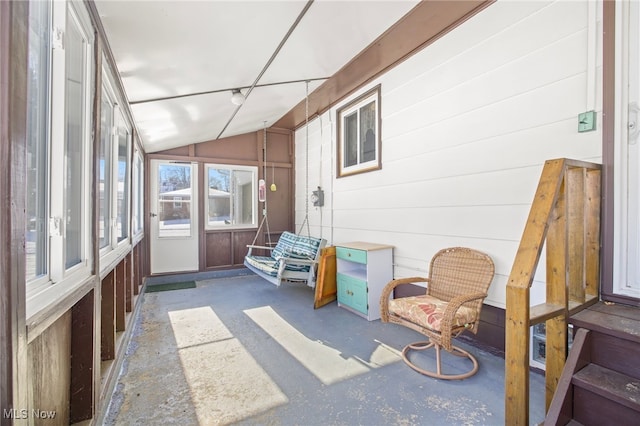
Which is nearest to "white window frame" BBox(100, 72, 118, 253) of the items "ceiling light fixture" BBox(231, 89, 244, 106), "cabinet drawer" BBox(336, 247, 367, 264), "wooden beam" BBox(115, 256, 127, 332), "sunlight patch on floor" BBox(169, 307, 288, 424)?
"wooden beam" BBox(115, 256, 127, 332)

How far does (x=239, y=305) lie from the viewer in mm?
3898

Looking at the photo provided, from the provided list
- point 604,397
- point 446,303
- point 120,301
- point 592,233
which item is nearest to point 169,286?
point 120,301

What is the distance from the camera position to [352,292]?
3568 millimetres

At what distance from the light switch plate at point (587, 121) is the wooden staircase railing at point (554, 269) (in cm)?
31

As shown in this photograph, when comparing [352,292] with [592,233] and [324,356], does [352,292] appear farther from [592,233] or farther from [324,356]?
[592,233]

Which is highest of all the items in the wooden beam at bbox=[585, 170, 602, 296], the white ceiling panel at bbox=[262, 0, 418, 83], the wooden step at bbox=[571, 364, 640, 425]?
the white ceiling panel at bbox=[262, 0, 418, 83]

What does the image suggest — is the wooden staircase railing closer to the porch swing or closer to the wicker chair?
the wicker chair

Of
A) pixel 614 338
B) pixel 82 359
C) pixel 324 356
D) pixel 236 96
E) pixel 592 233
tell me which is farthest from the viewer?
pixel 236 96

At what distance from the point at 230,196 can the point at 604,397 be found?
18.2 feet

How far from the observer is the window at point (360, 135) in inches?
152

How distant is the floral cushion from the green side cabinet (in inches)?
33.1

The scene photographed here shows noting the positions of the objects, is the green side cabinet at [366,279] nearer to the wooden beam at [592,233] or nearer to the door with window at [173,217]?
the wooden beam at [592,233]

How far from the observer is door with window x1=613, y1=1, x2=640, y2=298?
1.73m

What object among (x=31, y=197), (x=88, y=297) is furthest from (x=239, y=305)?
(x=31, y=197)
